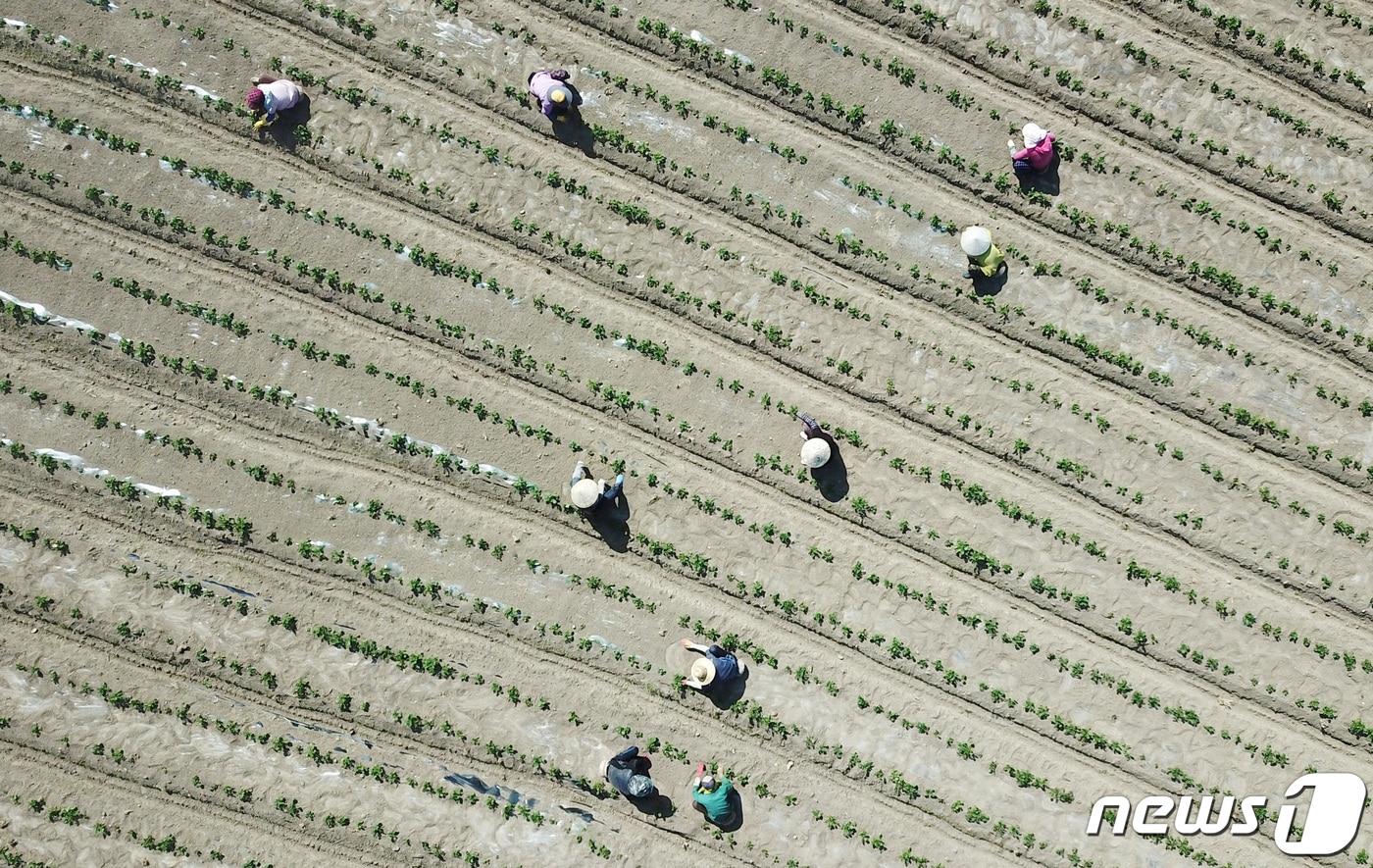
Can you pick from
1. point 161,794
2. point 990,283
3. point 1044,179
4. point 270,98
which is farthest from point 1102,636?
point 270,98

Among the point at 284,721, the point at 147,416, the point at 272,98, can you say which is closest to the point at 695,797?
the point at 284,721

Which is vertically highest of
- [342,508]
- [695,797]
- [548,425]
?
[548,425]

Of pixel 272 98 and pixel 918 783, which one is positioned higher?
pixel 272 98

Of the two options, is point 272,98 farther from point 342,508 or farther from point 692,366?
point 692,366

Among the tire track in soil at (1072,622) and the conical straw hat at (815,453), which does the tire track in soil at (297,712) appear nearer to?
the tire track in soil at (1072,622)

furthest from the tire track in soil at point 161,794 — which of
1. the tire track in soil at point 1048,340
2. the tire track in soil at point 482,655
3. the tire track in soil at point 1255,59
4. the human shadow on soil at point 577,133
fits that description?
the tire track in soil at point 1255,59

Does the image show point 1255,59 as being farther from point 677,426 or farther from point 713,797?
point 713,797
